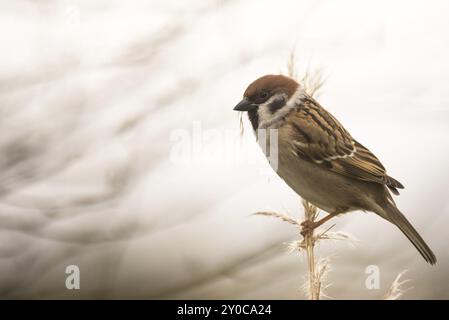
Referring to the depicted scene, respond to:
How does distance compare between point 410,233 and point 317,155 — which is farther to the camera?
point 317,155

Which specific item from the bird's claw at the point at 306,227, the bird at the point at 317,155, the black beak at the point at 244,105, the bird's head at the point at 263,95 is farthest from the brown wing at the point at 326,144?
the bird's claw at the point at 306,227

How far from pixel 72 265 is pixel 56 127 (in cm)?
63

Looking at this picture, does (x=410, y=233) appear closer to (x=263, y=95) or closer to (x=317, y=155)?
(x=317, y=155)

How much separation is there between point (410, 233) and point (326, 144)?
0.51m

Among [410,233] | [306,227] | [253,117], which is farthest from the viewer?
[253,117]

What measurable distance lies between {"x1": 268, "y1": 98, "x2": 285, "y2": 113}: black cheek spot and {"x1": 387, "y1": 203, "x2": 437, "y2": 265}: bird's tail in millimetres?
626

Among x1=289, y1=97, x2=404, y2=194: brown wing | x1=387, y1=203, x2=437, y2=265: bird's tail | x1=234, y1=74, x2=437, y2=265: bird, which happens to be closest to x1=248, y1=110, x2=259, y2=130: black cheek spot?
x1=234, y1=74, x2=437, y2=265: bird

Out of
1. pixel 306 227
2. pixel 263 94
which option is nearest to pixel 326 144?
pixel 263 94

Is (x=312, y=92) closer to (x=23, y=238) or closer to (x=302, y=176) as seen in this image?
(x=302, y=176)

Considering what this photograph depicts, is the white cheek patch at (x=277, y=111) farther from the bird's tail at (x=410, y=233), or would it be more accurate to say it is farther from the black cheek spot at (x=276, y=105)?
the bird's tail at (x=410, y=233)

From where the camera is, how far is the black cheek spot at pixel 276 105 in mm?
2415

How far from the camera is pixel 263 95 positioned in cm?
238
